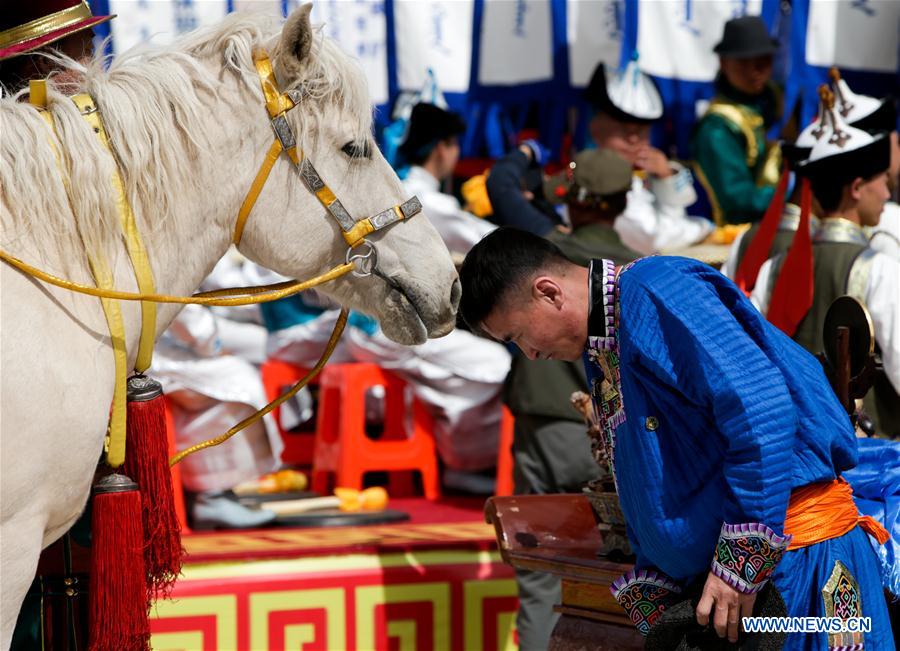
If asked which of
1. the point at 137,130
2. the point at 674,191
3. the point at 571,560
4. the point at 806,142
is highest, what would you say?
the point at 137,130

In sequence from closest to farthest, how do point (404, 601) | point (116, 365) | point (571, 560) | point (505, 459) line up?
point (116, 365) < point (571, 560) < point (404, 601) < point (505, 459)

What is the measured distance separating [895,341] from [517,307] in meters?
1.39

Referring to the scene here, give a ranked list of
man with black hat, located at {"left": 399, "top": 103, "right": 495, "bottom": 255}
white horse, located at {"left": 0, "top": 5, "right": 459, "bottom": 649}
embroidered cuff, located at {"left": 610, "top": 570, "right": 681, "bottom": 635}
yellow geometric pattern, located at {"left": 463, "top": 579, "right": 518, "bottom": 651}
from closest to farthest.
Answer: white horse, located at {"left": 0, "top": 5, "right": 459, "bottom": 649}, embroidered cuff, located at {"left": 610, "top": 570, "right": 681, "bottom": 635}, yellow geometric pattern, located at {"left": 463, "top": 579, "right": 518, "bottom": 651}, man with black hat, located at {"left": 399, "top": 103, "right": 495, "bottom": 255}

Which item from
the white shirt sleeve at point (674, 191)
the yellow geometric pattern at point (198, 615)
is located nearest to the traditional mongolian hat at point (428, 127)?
the white shirt sleeve at point (674, 191)

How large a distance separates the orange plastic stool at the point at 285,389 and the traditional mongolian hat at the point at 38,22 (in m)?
2.96

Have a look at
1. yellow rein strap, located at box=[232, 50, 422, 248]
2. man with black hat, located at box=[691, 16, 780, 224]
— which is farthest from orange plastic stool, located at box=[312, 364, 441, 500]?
yellow rein strap, located at box=[232, 50, 422, 248]

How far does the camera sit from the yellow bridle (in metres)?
2.03

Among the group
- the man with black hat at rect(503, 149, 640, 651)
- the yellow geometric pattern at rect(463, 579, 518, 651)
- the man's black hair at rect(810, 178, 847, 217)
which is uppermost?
the man's black hair at rect(810, 178, 847, 217)

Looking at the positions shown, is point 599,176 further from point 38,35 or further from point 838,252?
point 38,35

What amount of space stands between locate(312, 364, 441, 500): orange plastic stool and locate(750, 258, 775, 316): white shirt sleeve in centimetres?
207

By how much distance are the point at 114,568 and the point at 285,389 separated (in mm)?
3386

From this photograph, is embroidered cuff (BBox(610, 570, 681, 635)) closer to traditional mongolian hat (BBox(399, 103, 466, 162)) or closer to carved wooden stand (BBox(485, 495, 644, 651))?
carved wooden stand (BBox(485, 495, 644, 651))

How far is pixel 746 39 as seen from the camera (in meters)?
6.05

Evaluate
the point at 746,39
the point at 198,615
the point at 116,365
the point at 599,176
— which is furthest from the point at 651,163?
the point at 116,365
